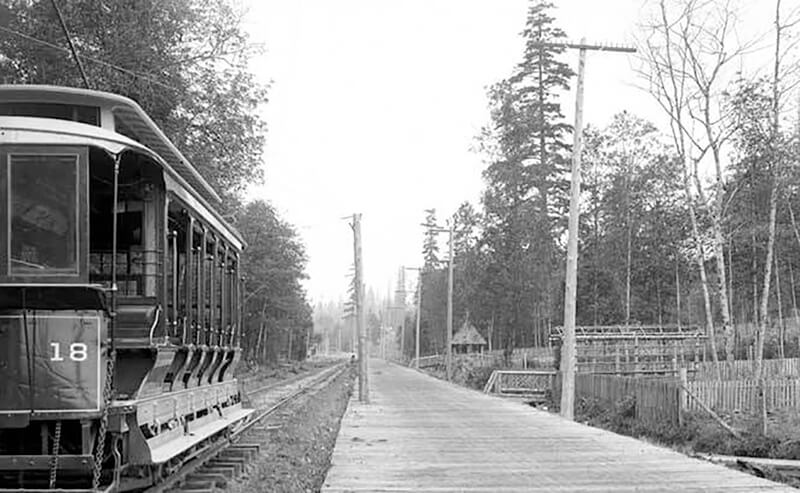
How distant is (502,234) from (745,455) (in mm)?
24643

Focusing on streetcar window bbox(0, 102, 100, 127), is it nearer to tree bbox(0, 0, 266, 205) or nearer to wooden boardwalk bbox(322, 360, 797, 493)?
wooden boardwalk bbox(322, 360, 797, 493)

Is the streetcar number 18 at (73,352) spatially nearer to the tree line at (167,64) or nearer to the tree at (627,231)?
the tree line at (167,64)

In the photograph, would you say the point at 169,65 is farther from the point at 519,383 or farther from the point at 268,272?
the point at 268,272

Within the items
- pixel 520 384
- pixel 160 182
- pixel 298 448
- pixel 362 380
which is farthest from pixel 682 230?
pixel 160 182

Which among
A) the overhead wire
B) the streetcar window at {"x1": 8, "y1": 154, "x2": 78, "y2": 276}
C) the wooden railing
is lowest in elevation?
the wooden railing

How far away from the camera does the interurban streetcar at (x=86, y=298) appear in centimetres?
745

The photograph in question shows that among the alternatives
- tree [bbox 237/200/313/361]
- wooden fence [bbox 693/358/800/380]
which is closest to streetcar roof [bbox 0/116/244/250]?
wooden fence [bbox 693/358/800/380]

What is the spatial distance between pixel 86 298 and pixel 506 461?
6869mm

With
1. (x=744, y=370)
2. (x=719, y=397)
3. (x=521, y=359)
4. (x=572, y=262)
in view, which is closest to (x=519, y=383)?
(x=744, y=370)

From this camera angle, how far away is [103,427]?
765cm

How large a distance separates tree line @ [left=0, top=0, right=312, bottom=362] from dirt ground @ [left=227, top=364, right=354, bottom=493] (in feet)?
18.8

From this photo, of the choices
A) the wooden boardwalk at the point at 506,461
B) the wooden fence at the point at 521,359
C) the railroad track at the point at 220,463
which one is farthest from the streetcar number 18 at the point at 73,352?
the wooden fence at the point at 521,359

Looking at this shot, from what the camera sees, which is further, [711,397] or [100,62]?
[711,397]

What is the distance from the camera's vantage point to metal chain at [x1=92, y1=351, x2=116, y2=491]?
7594mm
